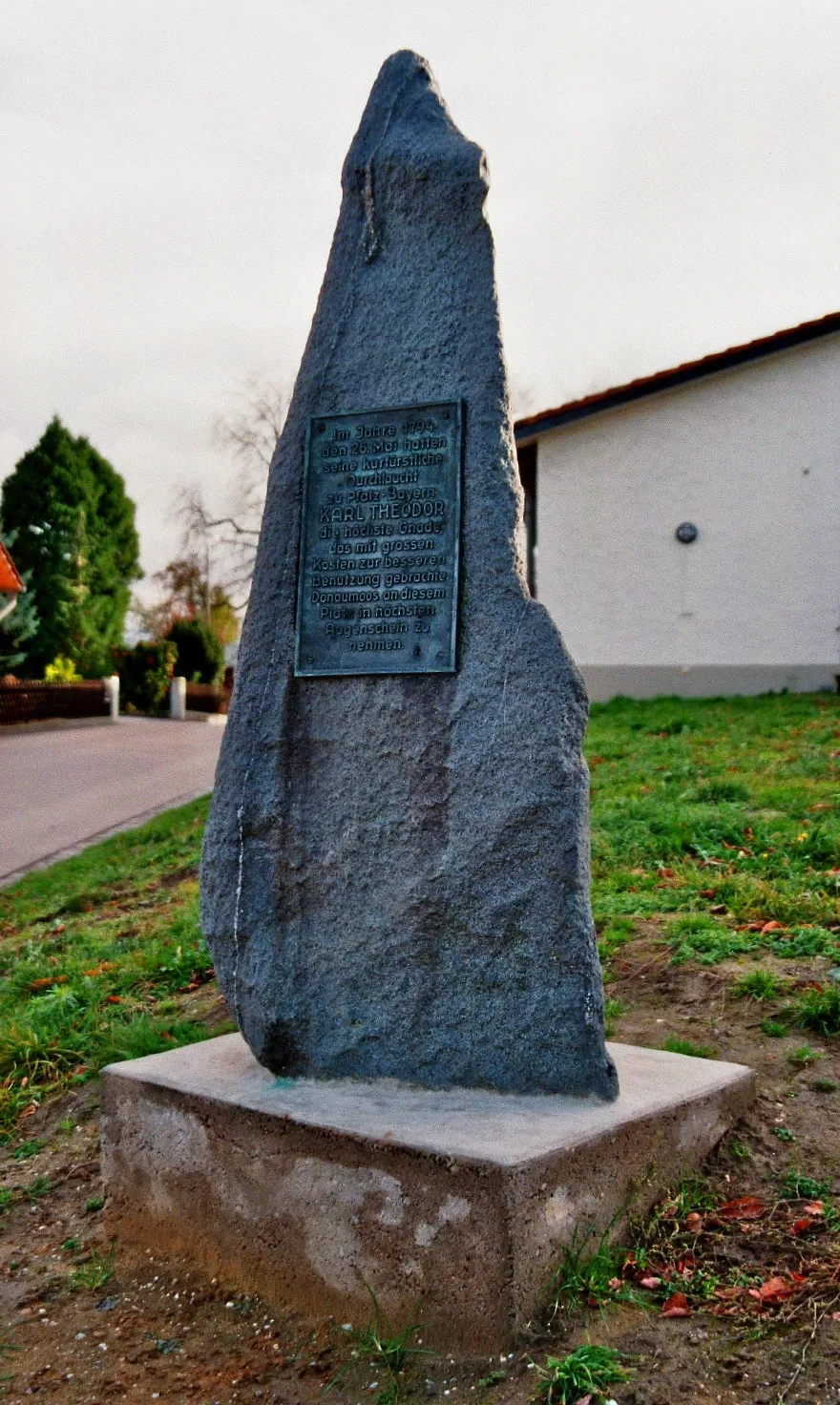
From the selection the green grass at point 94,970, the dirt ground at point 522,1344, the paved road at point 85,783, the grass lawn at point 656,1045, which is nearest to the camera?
the dirt ground at point 522,1344

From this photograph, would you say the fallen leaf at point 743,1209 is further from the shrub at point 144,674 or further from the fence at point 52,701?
the shrub at point 144,674

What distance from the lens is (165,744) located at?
2531 cm

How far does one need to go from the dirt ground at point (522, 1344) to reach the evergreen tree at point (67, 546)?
1444 inches

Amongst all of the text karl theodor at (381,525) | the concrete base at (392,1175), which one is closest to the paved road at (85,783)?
the concrete base at (392,1175)

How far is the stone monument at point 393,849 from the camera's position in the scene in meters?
3.59

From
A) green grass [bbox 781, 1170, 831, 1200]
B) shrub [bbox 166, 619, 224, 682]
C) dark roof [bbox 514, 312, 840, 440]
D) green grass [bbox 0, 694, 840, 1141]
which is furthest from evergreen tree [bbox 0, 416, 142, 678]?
green grass [bbox 781, 1170, 831, 1200]

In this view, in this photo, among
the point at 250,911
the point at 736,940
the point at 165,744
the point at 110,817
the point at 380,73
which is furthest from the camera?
the point at 165,744

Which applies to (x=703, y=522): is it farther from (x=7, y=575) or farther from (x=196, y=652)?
(x=196, y=652)

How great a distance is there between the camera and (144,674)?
36.4 m

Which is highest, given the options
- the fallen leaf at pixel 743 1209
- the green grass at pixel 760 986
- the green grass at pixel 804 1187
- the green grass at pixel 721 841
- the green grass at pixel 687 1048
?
the green grass at pixel 721 841

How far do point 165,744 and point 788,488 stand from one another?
13.7 meters

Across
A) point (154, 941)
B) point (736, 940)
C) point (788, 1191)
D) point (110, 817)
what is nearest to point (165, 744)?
point (110, 817)

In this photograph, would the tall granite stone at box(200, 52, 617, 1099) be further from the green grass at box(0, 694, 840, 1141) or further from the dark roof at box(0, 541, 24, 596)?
the dark roof at box(0, 541, 24, 596)

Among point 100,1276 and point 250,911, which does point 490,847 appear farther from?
point 100,1276
